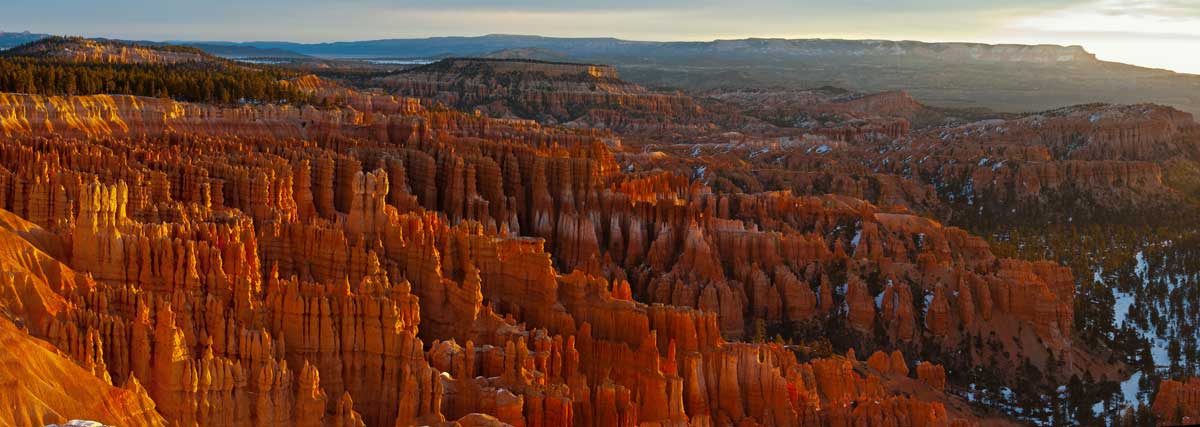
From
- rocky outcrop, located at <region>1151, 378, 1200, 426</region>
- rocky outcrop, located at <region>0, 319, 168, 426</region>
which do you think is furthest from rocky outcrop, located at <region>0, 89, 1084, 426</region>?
rocky outcrop, located at <region>1151, 378, 1200, 426</region>

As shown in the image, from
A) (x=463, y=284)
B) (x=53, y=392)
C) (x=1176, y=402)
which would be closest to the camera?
(x=53, y=392)

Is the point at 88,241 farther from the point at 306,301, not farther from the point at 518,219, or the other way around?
the point at 518,219

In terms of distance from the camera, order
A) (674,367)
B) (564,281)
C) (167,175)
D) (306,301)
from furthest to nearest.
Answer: (167,175) < (564,281) < (674,367) < (306,301)

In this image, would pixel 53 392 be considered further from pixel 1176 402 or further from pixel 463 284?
pixel 1176 402

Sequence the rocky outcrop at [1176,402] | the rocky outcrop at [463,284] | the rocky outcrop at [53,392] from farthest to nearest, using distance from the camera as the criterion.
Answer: the rocky outcrop at [1176,402]
the rocky outcrop at [463,284]
the rocky outcrop at [53,392]

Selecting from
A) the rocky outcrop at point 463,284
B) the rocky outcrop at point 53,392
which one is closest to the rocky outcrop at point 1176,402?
the rocky outcrop at point 463,284

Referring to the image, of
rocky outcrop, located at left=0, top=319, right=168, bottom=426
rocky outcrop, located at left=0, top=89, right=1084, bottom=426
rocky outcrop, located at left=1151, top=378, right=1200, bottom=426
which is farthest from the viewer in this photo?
rocky outcrop, located at left=1151, top=378, right=1200, bottom=426

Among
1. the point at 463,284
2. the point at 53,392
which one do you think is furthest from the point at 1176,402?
the point at 53,392

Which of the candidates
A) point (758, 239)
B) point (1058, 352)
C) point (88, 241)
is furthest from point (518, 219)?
point (88, 241)

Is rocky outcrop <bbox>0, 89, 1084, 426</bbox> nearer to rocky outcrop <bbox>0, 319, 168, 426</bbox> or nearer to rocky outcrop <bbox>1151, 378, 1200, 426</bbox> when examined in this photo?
rocky outcrop <bbox>0, 319, 168, 426</bbox>

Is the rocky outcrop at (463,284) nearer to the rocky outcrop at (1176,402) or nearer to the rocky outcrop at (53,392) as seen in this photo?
the rocky outcrop at (53,392)

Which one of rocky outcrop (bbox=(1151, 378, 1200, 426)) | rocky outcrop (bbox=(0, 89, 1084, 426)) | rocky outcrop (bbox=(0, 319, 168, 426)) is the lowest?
rocky outcrop (bbox=(1151, 378, 1200, 426))
